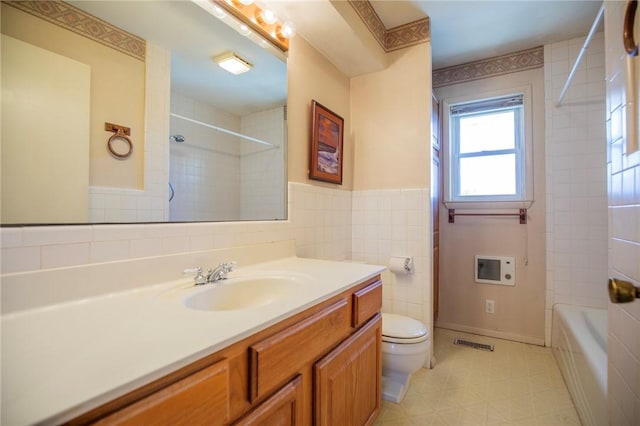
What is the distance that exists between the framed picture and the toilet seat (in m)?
1.01

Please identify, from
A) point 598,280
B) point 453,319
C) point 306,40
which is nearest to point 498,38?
point 306,40

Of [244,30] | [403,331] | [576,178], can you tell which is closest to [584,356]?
[403,331]

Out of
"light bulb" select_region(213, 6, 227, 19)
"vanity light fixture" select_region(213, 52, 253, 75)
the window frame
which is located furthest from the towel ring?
the window frame

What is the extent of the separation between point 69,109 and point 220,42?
28.8 inches

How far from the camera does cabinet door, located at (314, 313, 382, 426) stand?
94 centimetres

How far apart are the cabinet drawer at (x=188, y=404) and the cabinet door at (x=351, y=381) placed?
0.39 metres

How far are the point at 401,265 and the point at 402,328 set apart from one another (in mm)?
461

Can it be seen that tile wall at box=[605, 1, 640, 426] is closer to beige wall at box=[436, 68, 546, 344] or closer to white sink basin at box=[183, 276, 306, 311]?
white sink basin at box=[183, 276, 306, 311]

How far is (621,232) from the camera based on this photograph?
812mm

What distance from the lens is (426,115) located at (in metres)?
2.03

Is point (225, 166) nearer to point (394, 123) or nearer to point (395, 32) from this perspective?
point (394, 123)

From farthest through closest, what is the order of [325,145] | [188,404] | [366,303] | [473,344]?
[473,344] → [325,145] → [366,303] → [188,404]

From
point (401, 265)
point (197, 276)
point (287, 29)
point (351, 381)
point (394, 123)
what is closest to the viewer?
point (197, 276)

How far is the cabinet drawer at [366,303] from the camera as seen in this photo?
3.79ft
